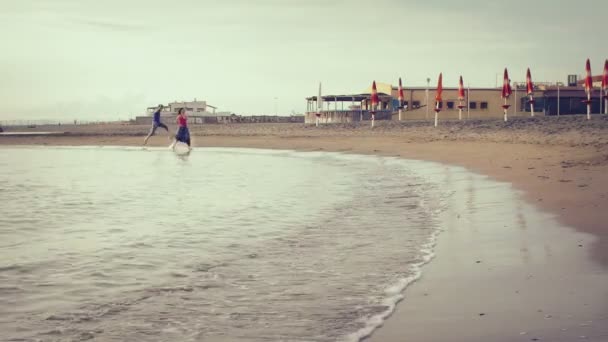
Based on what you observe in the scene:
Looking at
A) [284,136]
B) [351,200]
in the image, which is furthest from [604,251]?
[284,136]

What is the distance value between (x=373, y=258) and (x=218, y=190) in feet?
29.7

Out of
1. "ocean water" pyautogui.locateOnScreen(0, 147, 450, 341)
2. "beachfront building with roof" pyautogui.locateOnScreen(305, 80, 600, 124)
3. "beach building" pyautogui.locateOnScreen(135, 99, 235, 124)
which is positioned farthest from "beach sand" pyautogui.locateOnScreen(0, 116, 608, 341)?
"beach building" pyautogui.locateOnScreen(135, 99, 235, 124)

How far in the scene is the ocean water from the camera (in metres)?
4.85

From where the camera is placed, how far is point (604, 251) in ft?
21.7

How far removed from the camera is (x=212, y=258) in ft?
24.5

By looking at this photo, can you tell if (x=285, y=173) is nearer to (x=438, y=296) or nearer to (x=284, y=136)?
(x=438, y=296)

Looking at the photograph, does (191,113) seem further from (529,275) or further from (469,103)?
(529,275)

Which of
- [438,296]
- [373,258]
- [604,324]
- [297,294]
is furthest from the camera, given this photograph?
[373,258]

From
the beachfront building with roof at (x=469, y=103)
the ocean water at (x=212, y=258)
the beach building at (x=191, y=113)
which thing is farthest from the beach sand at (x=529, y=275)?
the beach building at (x=191, y=113)

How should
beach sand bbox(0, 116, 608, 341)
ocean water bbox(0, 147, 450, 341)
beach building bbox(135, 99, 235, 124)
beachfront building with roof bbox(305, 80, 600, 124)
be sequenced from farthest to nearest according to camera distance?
beach building bbox(135, 99, 235, 124) → beachfront building with roof bbox(305, 80, 600, 124) → ocean water bbox(0, 147, 450, 341) → beach sand bbox(0, 116, 608, 341)

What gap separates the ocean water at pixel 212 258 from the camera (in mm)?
4848

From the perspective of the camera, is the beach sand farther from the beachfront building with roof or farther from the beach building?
the beach building

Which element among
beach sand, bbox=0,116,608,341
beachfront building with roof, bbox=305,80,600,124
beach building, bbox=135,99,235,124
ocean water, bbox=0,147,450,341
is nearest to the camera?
beach sand, bbox=0,116,608,341

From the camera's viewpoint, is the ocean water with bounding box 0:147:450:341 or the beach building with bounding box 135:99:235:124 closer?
the ocean water with bounding box 0:147:450:341
